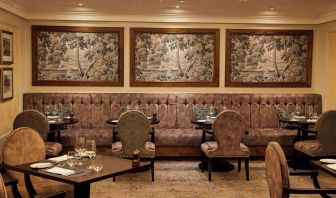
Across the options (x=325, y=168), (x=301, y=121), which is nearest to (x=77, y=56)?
(x=301, y=121)

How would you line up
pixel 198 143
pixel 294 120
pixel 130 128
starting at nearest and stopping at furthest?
1. pixel 130 128
2. pixel 294 120
3. pixel 198 143

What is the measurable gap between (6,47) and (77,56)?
55.4 inches

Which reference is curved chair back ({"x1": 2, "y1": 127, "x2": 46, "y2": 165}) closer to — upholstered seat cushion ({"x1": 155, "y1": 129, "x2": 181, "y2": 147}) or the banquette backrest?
upholstered seat cushion ({"x1": 155, "y1": 129, "x2": 181, "y2": 147})

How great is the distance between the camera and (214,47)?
26.5 ft

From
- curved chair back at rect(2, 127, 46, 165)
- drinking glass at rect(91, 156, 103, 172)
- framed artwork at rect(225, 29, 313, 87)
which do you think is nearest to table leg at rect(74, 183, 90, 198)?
drinking glass at rect(91, 156, 103, 172)

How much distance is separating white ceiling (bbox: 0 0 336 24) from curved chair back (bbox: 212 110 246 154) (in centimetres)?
217

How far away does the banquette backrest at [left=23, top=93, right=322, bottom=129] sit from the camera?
7750mm

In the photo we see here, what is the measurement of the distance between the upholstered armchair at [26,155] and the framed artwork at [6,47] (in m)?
2.97

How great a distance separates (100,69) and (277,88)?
333 centimetres

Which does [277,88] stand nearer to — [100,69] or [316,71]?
[316,71]

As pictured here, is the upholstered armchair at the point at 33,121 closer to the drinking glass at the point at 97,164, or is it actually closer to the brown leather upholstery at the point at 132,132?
the brown leather upholstery at the point at 132,132

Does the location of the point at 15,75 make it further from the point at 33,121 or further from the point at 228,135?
the point at 228,135

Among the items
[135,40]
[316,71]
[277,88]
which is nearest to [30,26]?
[135,40]

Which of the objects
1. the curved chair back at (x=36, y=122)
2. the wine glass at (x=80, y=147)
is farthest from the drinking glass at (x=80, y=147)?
the curved chair back at (x=36, y=122)
